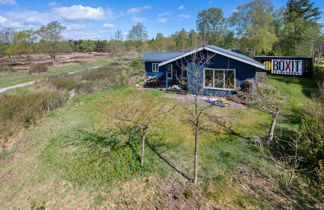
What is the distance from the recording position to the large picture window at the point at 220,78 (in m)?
12.4

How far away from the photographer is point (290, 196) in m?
4.32

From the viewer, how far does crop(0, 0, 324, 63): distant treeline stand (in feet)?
82.7

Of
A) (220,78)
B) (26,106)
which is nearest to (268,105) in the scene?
(220,78)

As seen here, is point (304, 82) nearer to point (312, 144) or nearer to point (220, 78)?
point (220, 78)

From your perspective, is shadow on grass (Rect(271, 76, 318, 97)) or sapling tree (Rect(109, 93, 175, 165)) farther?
shadow on grass (Rect(271, 76, 318, 97))

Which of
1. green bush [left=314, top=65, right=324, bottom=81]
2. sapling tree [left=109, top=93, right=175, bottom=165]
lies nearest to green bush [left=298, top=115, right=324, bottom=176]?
sapling tree [left=109, top=93, right=175, bottom=165]

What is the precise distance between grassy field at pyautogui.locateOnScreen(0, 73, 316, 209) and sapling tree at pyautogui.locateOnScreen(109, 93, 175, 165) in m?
0.87

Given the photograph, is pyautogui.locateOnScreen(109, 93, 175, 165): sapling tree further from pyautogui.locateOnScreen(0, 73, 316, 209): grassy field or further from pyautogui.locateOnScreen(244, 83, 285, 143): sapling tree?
pyautogui.locateOnScreen(244, 83, 285, 143): sapling tree

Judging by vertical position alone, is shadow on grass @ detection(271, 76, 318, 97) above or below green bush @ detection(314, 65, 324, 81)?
below

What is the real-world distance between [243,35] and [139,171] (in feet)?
111

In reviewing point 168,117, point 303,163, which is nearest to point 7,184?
point 168,117

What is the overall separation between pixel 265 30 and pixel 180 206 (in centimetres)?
2994

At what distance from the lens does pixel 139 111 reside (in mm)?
10672

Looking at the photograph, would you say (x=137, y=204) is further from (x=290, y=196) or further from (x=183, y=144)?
(x=290, y=196)
